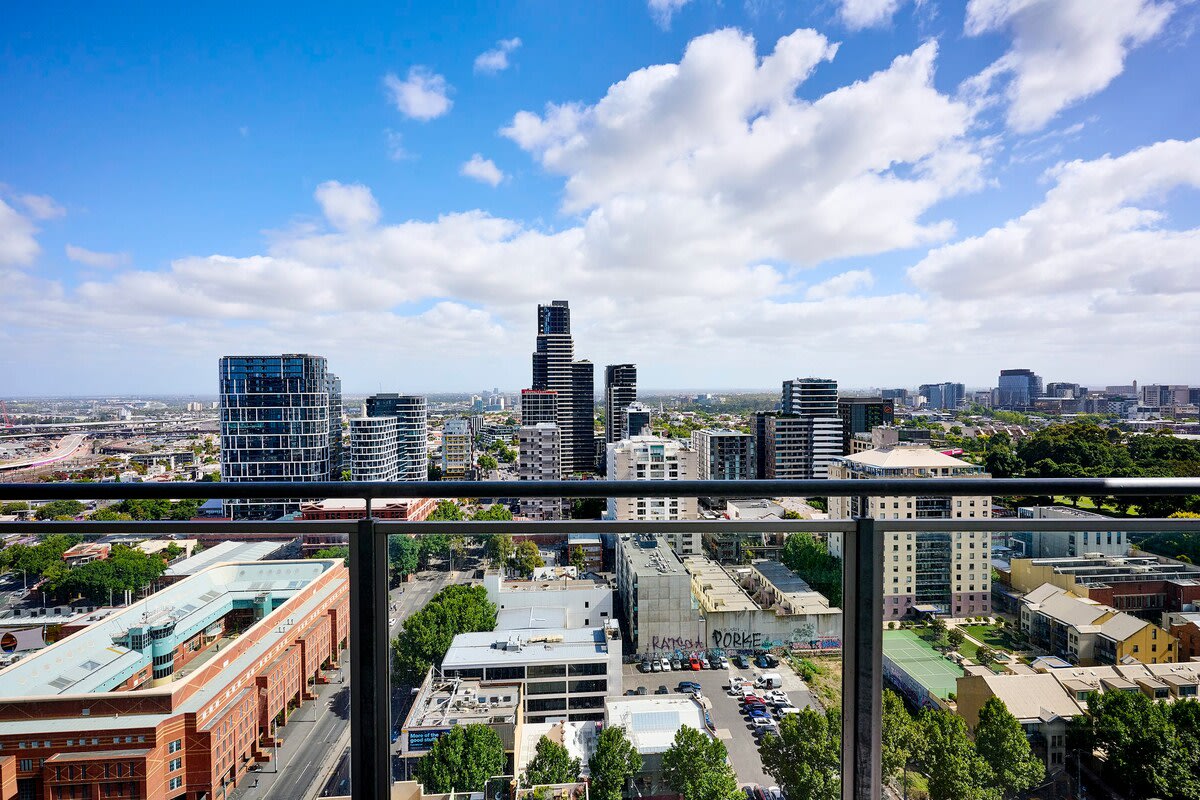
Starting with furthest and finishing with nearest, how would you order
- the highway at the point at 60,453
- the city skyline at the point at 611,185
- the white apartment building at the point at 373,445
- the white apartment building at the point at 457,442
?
the white apartment building at the point at 457,442
the white apartment building at the point at 373,445
the city skyline at the point at 611,185
the highway at the point at 60,453

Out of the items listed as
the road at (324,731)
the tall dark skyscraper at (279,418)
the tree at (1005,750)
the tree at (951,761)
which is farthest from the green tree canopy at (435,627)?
the tall dark skyscraper at (279,418)

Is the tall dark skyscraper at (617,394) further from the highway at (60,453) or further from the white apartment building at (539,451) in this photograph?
the highway at (60,453)

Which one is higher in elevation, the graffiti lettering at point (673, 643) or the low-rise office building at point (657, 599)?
the low-rise office building at point (657, 599)

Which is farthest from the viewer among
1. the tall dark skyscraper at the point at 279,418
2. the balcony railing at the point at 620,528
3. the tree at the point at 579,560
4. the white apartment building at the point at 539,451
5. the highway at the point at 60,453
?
the white apartment building at the point at 539,451

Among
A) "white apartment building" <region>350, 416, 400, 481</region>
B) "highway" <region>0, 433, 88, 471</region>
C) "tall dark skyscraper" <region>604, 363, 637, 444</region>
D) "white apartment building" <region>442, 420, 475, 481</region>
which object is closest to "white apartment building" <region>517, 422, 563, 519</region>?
"white apartment building" <region>442, 420, 475, 481</region>

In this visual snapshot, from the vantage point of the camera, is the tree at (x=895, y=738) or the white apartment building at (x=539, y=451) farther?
the white apartment building at (x=539, y=451)

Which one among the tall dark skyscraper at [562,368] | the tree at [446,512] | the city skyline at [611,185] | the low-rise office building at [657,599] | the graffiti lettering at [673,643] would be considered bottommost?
the graffiti lettering at [673,643]

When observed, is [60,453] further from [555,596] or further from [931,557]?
[931,557]

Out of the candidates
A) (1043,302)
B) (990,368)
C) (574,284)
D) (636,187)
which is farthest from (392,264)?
(1043,302)

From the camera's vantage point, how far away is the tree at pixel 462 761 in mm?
1270

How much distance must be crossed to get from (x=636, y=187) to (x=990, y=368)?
11645 millimetres

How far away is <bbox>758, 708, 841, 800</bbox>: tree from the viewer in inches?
50.7

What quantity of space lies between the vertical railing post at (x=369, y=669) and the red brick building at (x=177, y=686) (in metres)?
0.04

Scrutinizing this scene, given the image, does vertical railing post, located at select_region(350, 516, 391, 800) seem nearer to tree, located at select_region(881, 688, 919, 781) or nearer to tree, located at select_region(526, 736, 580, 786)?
tree, located at select_region(526, 736, 580, 786)
